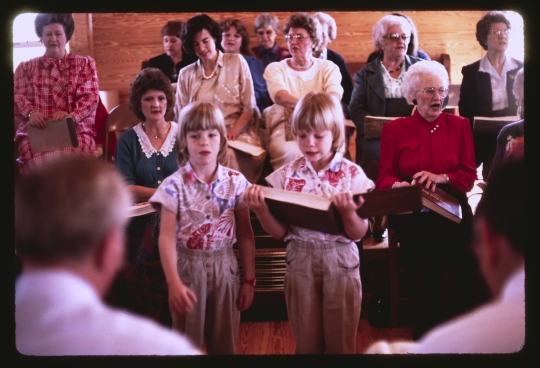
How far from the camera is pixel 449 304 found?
74.5 inches

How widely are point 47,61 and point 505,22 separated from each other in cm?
139

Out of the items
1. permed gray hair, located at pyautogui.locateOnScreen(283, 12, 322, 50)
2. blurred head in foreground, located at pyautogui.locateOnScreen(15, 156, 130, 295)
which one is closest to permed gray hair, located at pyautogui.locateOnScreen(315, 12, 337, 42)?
permed gray hair, located at pyautogui.locateOnScreen(283, 12, 322, 50)

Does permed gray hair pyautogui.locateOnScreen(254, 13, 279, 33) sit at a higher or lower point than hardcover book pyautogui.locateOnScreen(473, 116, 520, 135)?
higher

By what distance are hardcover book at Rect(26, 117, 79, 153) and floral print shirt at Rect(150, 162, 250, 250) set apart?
0.36 metres

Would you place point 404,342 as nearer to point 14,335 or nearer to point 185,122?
point 185,122

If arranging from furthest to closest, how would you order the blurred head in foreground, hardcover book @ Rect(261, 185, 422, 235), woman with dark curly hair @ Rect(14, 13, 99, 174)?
woman with dark curly hair @ Rect(14, 13, 99, 174)
hardcover book @ Rect(261, 185, 422, 235)
the blurred head in foreground

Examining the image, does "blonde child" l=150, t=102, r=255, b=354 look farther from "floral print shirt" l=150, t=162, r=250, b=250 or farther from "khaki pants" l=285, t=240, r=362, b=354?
"khaki pants" l=285, t=240, r=362, b=354

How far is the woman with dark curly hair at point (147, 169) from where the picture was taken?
1795mm

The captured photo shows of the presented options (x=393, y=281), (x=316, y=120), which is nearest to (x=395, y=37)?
(x=316, y=120)

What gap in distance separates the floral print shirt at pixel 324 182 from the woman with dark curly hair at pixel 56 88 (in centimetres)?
63

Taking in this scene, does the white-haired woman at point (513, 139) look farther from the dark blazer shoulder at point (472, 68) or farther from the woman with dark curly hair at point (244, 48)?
the woman with dark curly hair at point (244, 48)

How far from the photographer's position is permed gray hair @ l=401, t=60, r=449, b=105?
2.05 meters

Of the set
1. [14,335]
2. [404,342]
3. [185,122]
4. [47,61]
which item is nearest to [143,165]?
[185,122]

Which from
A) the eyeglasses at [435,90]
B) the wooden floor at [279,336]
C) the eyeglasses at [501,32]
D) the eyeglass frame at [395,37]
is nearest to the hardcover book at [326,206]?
the wooden floor at [279,336]
